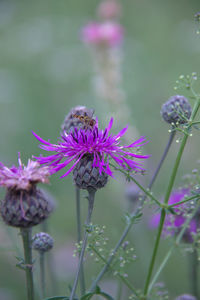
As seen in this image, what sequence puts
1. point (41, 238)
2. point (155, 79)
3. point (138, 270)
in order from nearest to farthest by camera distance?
point (41, 238) < point (138, 270) < point (155, 79)

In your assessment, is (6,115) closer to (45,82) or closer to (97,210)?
(45,82)

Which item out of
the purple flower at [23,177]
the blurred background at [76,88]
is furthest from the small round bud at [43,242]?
the blurred background at [76,88]

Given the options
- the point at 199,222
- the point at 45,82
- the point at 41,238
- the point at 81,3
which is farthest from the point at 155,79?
the point at 41,238

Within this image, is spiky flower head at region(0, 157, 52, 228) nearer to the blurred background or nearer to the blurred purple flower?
the blurred background

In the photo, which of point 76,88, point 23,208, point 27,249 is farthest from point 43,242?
point 76,88

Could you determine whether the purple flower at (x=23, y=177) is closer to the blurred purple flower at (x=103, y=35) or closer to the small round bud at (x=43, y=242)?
the small round bud at (x=43, y=242)
